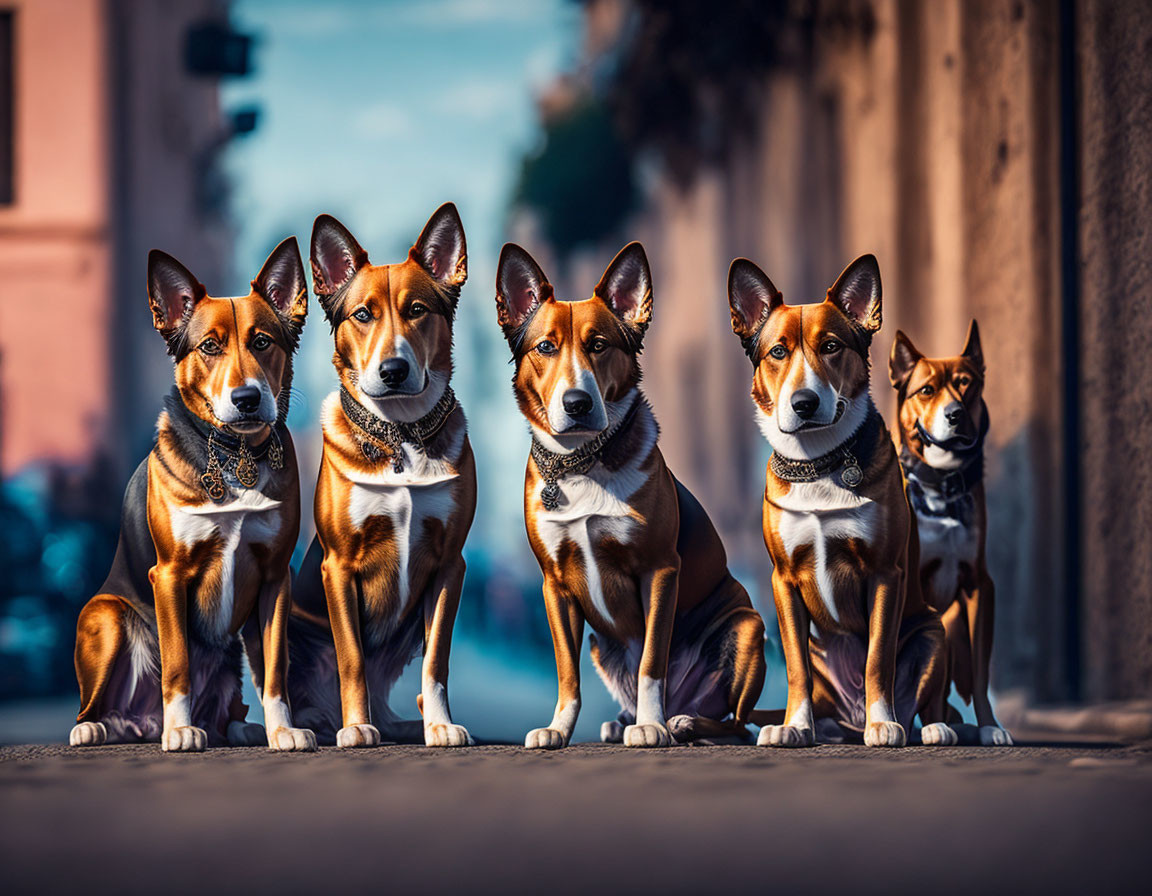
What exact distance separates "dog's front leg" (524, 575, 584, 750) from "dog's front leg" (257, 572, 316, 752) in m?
0.74

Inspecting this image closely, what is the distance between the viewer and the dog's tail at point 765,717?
13.5 ft


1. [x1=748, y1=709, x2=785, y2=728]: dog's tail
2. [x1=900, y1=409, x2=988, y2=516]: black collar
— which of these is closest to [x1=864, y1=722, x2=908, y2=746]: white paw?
[x1=748, y1=709, x2=785, y2=728]: dog's tail

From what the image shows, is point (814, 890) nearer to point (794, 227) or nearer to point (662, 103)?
point (794, 227)

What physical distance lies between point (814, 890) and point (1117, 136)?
4178 mm

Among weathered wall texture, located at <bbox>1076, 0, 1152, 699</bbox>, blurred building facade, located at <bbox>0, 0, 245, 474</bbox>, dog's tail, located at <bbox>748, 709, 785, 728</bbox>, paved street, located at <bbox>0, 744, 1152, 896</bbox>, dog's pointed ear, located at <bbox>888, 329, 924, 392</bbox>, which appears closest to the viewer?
paved street, located at <bbox>0, 744, 1152, 896</bbox>

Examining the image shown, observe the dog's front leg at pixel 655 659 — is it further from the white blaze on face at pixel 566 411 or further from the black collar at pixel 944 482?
the black collar at pixel 944 482

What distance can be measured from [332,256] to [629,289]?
98cm

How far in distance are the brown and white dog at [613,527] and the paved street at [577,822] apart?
33 centimetres

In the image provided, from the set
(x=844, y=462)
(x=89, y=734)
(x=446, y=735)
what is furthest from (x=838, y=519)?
(x=89, y=734)

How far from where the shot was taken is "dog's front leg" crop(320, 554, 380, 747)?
3.91 meters

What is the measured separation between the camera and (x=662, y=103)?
1220 centimetres

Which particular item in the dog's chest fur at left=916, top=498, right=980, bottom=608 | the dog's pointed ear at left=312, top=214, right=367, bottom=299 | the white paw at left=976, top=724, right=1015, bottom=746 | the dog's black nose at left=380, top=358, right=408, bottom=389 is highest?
the dog's pointed ear at left=312, top=214, right=367, bottom=299

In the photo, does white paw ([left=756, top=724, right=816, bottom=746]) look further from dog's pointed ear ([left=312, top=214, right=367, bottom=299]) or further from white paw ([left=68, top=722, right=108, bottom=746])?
white paw ([left=68, top=722, right=108, bottom=746])

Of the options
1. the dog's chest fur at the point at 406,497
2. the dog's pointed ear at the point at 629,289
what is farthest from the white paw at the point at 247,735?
the dog's pointed ear at the point at 629,289
